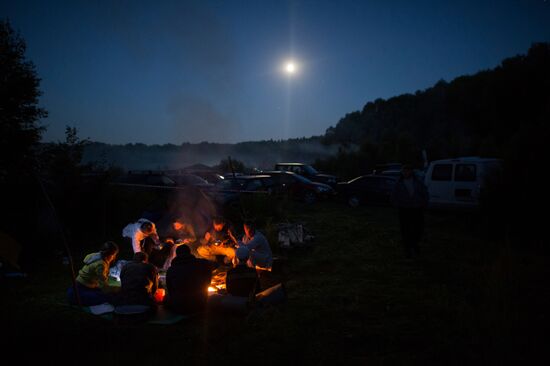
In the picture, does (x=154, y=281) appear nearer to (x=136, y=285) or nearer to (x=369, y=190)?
(x=136, y=285)

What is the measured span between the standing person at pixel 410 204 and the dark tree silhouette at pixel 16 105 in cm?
966

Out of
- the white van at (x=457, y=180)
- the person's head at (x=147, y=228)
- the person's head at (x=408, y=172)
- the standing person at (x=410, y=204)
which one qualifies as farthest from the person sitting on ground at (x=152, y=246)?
the white van at (x=457, y=180)

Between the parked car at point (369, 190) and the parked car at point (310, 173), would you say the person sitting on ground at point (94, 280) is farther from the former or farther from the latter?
the parked car at point (310, 173)

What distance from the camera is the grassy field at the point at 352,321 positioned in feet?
13.9

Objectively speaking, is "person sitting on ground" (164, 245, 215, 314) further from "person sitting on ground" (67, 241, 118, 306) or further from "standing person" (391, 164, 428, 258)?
"standing person" (391, 164, 428, 258)

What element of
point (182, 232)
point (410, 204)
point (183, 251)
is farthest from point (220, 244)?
point (410, 204)

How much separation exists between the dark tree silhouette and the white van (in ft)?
39.9

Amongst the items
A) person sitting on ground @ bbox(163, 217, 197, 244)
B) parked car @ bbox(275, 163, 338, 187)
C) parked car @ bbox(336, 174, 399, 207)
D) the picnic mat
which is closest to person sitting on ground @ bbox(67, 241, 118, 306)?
the picnic mat

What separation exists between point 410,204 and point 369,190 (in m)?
9.05

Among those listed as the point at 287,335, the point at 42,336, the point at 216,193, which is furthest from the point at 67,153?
the point at 287,335

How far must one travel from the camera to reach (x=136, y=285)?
18.0 ft

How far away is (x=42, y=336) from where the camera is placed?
491cm

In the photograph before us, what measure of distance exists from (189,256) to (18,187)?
729cm

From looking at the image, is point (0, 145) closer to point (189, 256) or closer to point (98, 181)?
point (98, 181)
